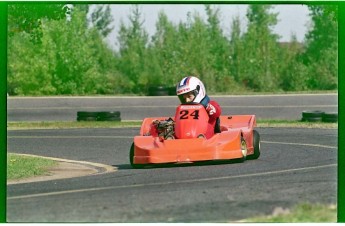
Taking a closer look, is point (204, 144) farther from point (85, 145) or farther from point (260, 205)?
point (85, 145)

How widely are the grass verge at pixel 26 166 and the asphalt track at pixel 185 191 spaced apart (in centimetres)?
96

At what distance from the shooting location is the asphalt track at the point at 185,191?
11.4 meters

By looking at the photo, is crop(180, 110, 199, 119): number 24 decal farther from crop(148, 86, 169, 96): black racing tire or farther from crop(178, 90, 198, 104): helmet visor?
crop(148, 86, 169, 96): black racing tire

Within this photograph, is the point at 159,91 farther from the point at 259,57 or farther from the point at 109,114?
the point at 259,57

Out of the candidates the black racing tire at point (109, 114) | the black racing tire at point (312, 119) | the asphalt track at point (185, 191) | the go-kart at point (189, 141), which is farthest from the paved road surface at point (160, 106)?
the go-kart at point (189, 141)

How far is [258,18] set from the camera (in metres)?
34.0

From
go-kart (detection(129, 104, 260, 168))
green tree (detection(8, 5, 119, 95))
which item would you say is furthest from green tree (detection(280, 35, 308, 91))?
go-kart (detection(129, 104, 260, 168))

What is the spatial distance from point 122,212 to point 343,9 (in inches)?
230

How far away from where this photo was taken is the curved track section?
1144 centimetres

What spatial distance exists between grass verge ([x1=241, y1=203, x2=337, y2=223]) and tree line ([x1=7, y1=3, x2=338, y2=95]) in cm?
1996

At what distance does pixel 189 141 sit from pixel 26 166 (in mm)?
3398

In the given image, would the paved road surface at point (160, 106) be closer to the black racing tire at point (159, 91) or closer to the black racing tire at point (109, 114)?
the black racing tire at point (159, 91)

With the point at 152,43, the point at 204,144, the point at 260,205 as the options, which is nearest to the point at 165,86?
the point at 152,43

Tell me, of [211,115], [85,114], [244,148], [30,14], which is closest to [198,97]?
[211,115]
